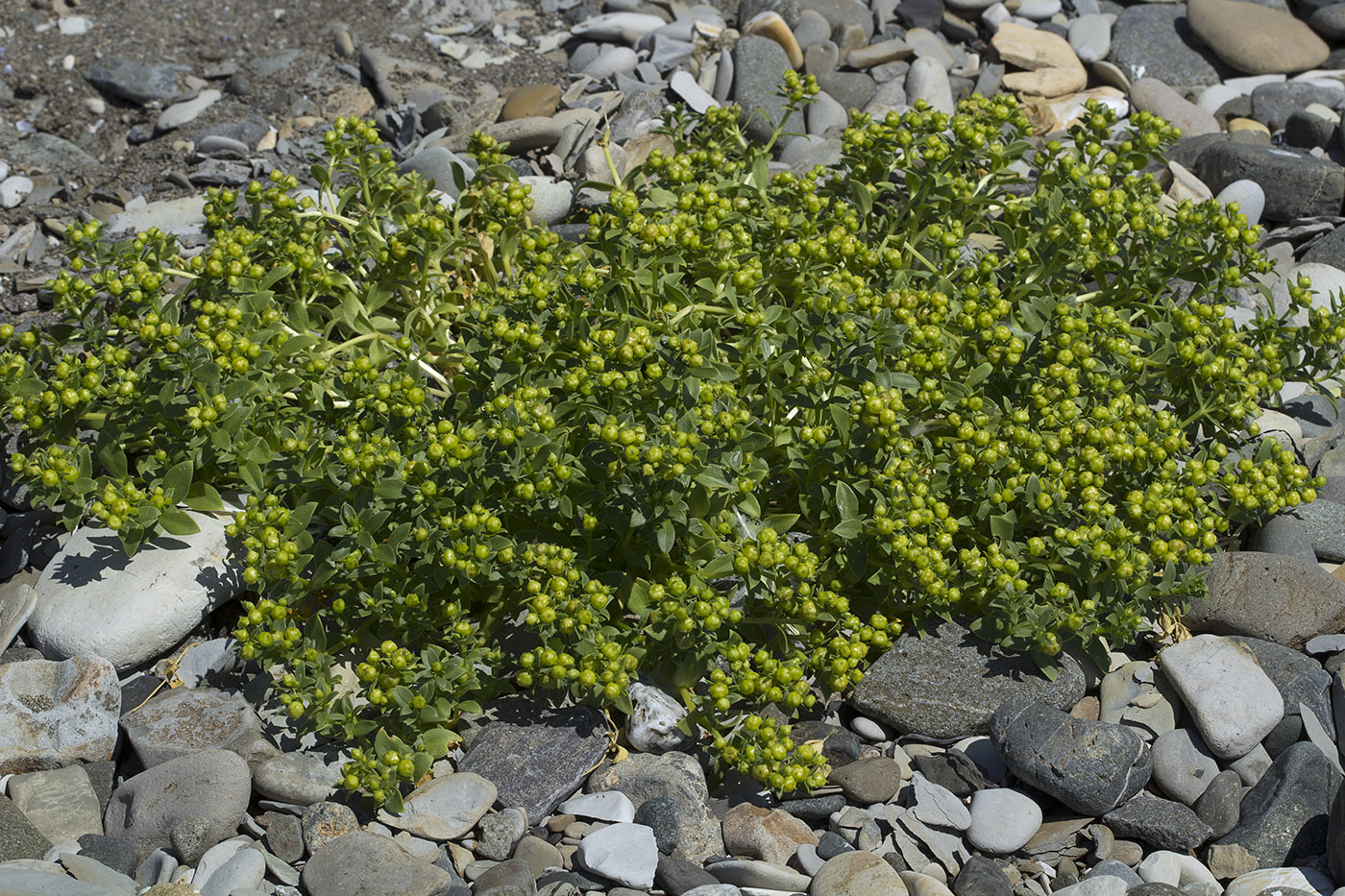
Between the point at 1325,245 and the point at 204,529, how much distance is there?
5187 mm

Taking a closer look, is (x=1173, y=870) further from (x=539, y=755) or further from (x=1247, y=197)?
(x=1247, y=197)

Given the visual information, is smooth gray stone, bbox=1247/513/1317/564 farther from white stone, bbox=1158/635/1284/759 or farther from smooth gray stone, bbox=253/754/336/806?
smooth gray stone, bbox=253/754/336/806

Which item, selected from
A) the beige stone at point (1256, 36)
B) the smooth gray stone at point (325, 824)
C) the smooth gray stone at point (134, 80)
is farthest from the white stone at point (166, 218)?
the beige stone at point (1256, 36)

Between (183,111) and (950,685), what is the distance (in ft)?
18.3

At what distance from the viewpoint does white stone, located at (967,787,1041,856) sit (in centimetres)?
354

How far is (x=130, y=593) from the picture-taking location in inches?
162

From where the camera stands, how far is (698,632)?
146 inches

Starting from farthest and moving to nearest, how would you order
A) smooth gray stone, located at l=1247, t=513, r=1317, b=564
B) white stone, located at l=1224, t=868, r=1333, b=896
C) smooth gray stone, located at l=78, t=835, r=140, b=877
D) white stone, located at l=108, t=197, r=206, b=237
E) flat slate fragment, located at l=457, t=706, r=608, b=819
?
white stone, located at l=108, t=197, r=206, b=237
smooth gray stone, located at l=1247, t=513, r=1317, b=564
flat slate fragment, located at l=457, t=706, r=608, b=819
smooth gray stone, located at l=78, t=835, r=140, b=877
white stone, located at l=1224, t=868, r=1333, b=896

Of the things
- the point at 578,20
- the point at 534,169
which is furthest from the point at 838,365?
the point at 578,20

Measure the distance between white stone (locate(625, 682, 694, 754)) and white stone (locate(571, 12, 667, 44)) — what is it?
4770 mm

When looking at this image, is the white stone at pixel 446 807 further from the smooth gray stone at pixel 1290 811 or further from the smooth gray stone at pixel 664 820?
the smooth gray stone at pixel 1290 811

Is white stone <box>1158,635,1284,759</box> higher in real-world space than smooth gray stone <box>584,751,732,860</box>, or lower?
higher

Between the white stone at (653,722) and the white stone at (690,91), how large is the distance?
377 cm

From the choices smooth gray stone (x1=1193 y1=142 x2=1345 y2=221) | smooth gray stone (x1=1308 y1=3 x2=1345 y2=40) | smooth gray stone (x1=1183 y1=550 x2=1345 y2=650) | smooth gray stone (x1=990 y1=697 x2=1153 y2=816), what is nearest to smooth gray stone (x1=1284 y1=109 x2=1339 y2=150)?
smooth gray stone (x1=1193 y1=142 x2=1345 y2=221)
